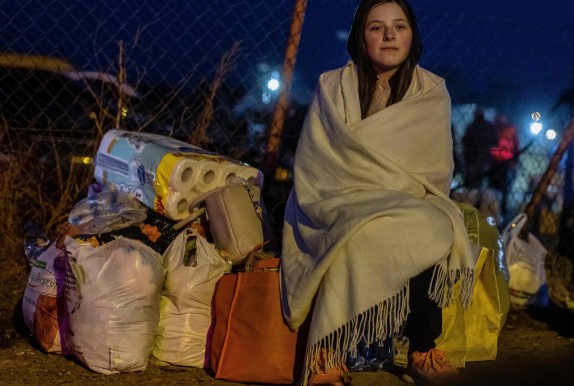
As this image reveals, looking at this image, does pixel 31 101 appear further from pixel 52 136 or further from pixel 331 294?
pixel 331 294

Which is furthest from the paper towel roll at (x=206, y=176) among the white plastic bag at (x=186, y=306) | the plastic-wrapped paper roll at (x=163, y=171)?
the white plastic bag at (x=186, y=306)

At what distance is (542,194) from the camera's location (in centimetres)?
602

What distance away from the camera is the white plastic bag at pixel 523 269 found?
528 centimetres

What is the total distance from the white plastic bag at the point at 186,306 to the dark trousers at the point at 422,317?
904mm

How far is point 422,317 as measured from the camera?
3344mm

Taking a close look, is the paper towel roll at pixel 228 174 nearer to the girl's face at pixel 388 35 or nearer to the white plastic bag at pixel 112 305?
the white plastic bag at pixel 112 305

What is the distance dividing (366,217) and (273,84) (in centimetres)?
210

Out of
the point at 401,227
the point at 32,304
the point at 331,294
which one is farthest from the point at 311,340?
the point at 32,304

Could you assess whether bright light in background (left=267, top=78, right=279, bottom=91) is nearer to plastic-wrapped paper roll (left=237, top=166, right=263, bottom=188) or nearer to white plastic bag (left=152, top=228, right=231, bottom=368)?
plastic-wrapped paper roll (left=237, top=166, right=263, bottom=188)

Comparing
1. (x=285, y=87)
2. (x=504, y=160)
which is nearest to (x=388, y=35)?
(x=285, y=87)

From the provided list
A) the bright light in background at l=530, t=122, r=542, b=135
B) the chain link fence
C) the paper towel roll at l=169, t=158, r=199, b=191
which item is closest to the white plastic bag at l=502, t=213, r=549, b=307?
the bright light in background at l=530, t=122, r=542, b=135

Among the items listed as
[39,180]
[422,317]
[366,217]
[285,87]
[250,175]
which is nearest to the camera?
[366,217]

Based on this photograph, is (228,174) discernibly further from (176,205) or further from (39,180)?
(39,180)

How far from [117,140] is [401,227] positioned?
1.79 meters
